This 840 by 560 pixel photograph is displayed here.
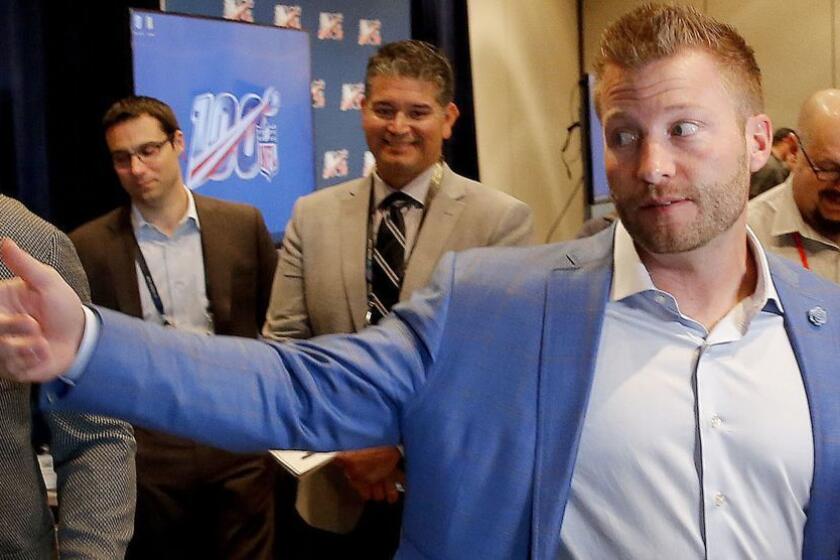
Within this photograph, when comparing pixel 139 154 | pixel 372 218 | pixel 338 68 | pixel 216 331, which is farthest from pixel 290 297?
pixel 338 68

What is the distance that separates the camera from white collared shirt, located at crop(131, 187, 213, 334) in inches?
106

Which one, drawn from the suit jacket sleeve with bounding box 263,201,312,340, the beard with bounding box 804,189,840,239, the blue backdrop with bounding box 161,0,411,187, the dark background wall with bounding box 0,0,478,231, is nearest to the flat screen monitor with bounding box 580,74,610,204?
the blue backdrop with bounding box 161,0,411,187

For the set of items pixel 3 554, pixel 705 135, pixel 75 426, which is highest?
pixel 705 135

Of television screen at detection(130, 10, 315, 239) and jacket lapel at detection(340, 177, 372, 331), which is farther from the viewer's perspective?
television screen at detection(130, 10, 315, 239)

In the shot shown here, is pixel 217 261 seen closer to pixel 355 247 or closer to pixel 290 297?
pixel 290 297

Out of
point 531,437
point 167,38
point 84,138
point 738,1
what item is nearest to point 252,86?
point 167,38

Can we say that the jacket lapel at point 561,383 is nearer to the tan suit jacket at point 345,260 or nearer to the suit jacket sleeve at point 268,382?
the suit jacket sleeve at point 268,382

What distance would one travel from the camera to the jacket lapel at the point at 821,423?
1150 millimetres

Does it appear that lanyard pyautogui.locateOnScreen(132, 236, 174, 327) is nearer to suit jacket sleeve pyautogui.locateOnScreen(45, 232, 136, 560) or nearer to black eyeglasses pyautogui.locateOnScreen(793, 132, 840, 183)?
suit jacket sleeve pyautogui.locateOnScreen(45, 232, 136, 560)

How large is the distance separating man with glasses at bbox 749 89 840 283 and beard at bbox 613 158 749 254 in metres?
0.92

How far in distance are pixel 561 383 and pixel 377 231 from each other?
106cm

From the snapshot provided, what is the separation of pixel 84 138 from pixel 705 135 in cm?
240

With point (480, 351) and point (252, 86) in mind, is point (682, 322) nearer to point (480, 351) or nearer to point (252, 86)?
point (480, 351)

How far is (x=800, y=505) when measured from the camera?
1160 millimetres
